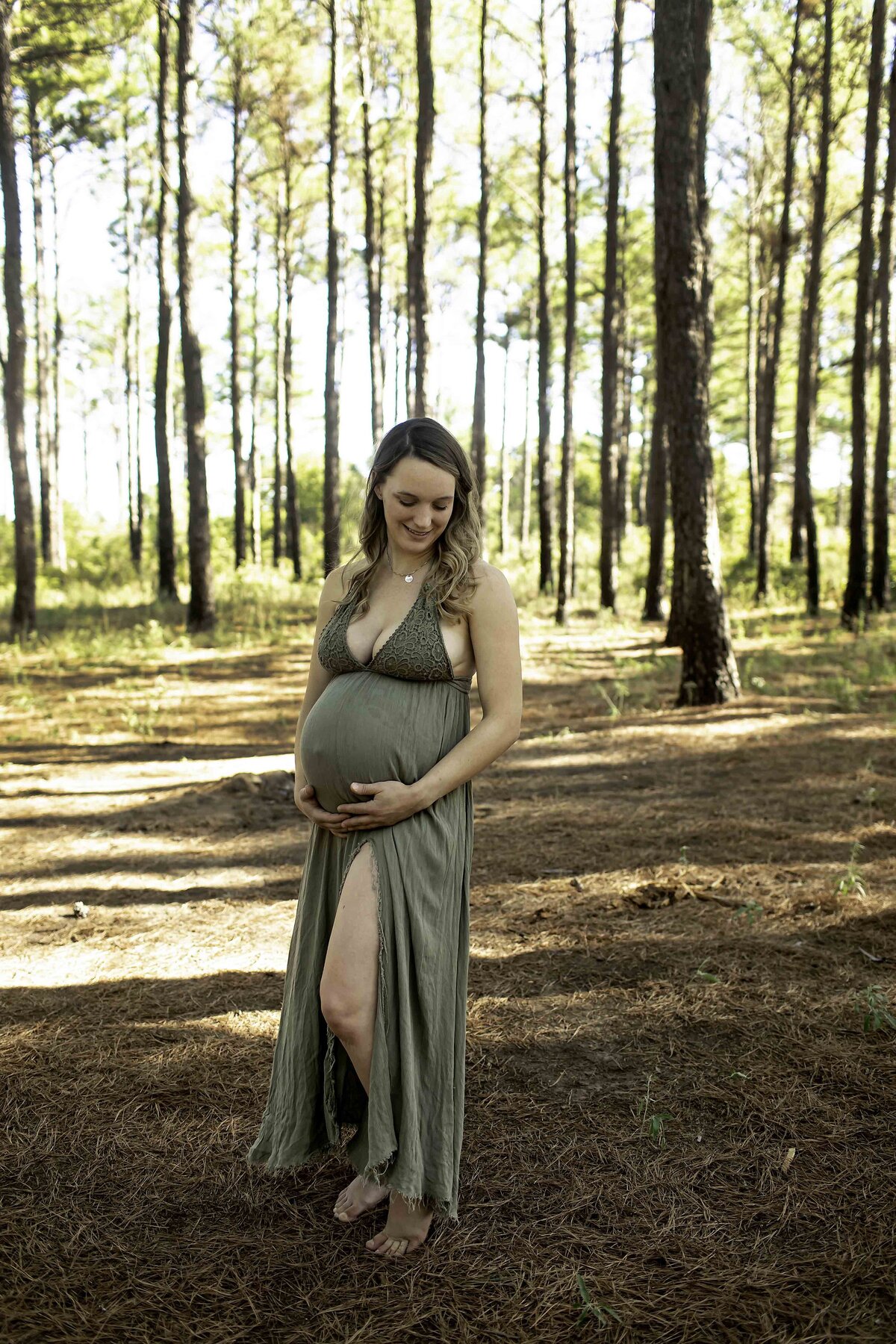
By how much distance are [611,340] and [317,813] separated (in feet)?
52.0

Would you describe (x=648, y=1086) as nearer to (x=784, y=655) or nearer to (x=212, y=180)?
(x=784, y=655)

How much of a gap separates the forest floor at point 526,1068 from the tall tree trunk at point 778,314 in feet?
38.1

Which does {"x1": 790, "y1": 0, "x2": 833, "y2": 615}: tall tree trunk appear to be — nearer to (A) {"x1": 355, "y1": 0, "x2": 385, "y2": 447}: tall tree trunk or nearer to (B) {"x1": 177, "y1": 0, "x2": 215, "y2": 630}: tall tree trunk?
(A) {"x1": 355, "y1": 0, "x2": 385, "y2": 447}: tall tree trunk

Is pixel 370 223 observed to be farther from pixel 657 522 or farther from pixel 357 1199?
pixel 357 1199

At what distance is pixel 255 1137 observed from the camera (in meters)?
2.87

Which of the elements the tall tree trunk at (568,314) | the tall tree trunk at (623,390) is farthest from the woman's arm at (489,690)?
the tall tree trunk at (623,390)

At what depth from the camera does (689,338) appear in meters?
9.10

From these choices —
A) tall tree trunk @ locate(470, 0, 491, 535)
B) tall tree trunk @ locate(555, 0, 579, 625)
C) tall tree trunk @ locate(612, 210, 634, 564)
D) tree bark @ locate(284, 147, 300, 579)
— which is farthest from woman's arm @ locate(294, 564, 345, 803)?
tree bark @ locate(284, 147, 300, 579)

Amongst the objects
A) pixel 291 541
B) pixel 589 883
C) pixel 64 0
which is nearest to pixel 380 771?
pixel 589 883

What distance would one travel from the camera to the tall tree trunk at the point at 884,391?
14234 mm

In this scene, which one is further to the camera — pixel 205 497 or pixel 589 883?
pixel 205 497

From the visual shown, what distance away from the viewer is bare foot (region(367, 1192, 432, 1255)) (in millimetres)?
2369

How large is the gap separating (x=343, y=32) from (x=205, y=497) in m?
10.3

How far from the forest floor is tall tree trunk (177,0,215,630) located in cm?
840
